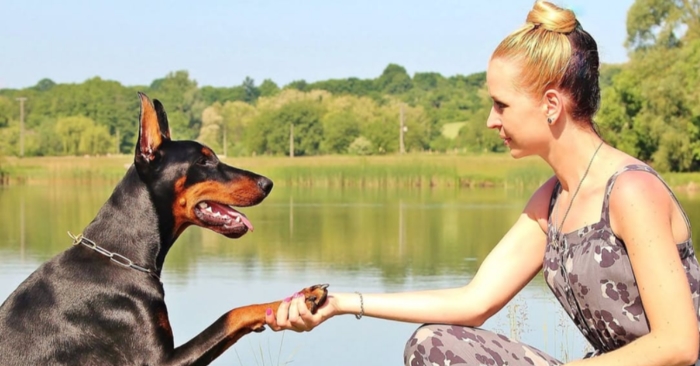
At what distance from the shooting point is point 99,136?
190ft

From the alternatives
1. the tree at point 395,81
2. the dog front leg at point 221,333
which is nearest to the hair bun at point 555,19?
the dog front leg at point 221,333

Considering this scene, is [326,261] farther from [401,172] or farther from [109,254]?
[401,172]

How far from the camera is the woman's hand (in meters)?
3.06

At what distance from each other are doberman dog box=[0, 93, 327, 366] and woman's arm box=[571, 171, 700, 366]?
3.07 ft

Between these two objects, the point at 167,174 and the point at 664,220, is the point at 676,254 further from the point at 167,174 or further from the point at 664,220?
the point at 167,174

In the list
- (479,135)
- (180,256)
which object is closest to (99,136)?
(479,135)

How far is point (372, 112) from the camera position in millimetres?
64000

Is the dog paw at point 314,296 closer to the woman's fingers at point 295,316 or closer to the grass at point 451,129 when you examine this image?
the woman's fingers at point 295,316

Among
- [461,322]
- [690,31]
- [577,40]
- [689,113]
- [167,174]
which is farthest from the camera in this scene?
[690,31]

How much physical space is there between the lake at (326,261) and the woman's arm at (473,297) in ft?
9.55

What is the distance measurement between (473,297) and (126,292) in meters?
1.06

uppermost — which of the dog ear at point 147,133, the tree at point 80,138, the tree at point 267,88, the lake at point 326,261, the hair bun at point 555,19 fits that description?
the tree at point 267,88

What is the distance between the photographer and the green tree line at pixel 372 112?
32.2m

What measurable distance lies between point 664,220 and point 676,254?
85mm
